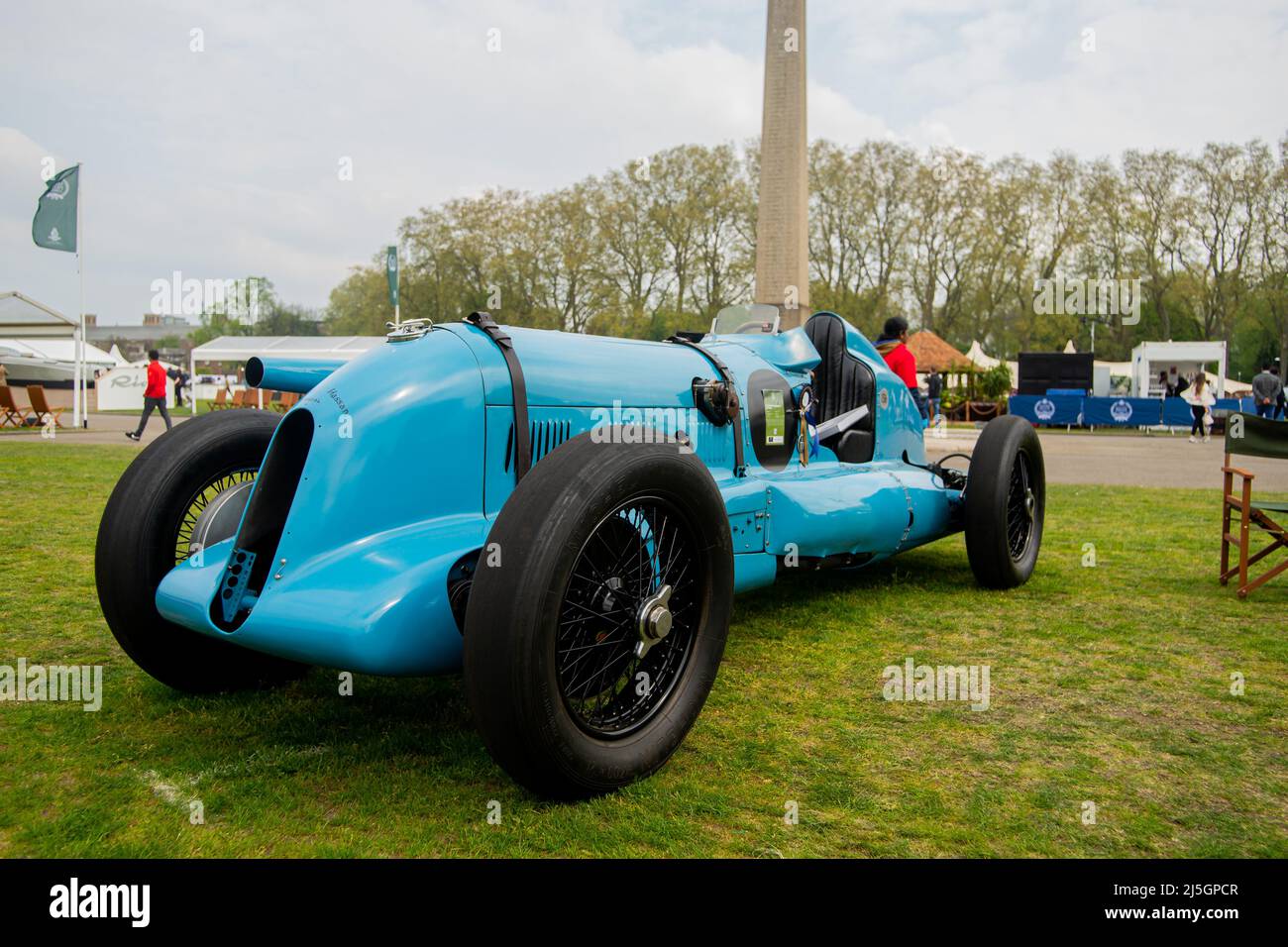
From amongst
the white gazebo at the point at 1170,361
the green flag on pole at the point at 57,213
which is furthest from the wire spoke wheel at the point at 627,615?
the white gazebo at the point at 1170,361

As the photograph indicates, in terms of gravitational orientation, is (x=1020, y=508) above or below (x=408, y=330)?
below

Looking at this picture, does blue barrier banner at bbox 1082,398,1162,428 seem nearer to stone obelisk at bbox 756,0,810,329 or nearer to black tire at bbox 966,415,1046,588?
stone obelisk at bbox 756,0,810,329

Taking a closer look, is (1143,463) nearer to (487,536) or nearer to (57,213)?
(487,536)

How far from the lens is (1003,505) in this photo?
544 centimetres

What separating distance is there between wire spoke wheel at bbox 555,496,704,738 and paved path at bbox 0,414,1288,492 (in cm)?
607

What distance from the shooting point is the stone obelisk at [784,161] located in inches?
621

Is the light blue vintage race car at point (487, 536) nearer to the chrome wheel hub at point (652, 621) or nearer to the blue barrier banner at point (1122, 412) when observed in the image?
the chrome wheel hub at point (652, 621)

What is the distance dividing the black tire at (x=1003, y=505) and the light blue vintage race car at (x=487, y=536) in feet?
4.88

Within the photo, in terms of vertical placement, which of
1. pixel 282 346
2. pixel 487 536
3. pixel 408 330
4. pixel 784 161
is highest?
pixel 784 161

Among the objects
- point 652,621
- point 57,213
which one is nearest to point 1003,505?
point 652,621

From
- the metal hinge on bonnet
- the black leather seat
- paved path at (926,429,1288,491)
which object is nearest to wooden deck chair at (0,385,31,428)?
paved path at (926,429,1288,491)

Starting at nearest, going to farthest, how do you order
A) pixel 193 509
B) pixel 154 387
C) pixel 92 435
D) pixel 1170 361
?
pixel 193 509 < pixel 154 387 < pixel 92 435 < pixel 1170 361

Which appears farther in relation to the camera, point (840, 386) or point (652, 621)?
point (840, 386)

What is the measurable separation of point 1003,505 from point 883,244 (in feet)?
132
